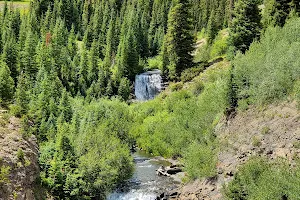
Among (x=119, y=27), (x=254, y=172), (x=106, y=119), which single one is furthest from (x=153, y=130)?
(x=119, y=27)

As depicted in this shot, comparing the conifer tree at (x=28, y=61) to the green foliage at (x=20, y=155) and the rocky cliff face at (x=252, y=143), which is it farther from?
the rocky cliff face at (x=252, y=143)

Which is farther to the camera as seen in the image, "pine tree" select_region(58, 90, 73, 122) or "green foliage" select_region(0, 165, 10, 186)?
"pine tree" select_region(58, 90, 73, 122)

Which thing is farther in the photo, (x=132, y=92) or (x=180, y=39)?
(x=132, y=92)

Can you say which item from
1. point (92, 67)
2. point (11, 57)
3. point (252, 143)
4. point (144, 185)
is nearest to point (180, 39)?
point (92, 67)

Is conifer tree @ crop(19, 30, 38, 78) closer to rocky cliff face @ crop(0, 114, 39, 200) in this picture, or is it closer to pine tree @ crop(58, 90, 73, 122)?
pine tree @ crop(58, 90, 73, 122)

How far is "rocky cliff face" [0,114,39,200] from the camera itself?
3666 centimetres

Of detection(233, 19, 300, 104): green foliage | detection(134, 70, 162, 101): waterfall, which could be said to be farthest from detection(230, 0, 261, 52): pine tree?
detection(134, 70, 162, 101): waterfall

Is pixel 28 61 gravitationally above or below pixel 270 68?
above

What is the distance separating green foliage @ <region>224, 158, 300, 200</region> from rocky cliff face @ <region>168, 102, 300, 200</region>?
8.16 feet

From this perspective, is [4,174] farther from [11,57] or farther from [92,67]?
[92,67]

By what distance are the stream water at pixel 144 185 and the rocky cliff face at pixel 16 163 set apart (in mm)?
11691

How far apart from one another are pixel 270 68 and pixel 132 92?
202ft

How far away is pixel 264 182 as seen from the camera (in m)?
34.4

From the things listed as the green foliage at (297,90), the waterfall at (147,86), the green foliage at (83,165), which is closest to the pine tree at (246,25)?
the waterfall at (147,86)
